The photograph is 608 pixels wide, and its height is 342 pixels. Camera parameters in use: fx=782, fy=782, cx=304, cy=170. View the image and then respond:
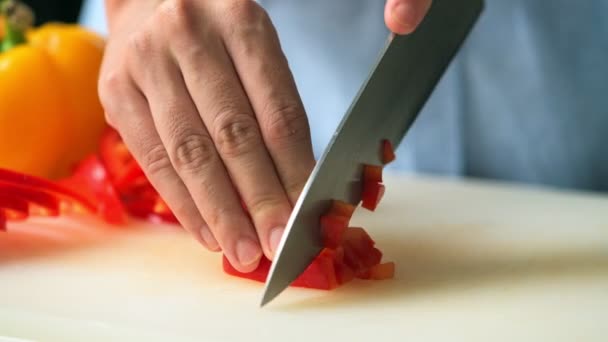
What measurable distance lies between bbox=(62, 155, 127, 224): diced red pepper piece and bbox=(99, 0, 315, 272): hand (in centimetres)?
20

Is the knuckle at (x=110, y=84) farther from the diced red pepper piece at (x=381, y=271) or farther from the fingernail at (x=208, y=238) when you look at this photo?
the diced red pepper piece at (x=381, y=271)

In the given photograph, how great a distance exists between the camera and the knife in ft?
2.84

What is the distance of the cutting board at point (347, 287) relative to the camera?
833 millimetres

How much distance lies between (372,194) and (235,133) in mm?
184

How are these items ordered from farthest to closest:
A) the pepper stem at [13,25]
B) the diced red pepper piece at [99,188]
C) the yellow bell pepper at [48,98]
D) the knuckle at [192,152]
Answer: the pepper stem at [13,25] → the yellow bell pepper at [48,98] → the diced red pepper piece at [99,188] → the knuckle at [192,152]

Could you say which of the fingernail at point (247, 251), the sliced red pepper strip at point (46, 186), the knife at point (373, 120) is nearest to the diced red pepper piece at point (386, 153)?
the knife at point (373, 120)

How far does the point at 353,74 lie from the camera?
1594 mm

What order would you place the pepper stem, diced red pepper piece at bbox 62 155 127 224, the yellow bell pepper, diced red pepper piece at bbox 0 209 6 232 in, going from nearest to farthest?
diced red pepper piece at bbox 0 209 6 232 < diced red pepper piece at bbox 62 155 127 224 < the yellow bell pepper < the pepper stem

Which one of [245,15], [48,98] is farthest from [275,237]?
[48,98]

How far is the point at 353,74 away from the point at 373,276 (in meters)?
0.72

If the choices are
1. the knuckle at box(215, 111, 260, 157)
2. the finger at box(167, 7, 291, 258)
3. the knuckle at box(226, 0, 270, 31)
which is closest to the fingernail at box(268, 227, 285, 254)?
the finger at box(167, 7, 291, 258)

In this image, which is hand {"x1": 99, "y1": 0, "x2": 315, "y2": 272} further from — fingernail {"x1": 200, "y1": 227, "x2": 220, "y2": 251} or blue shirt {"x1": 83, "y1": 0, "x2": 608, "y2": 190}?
blue shirt {"x1": 83, "y1": 0, "x2": 608, "y2": 190}

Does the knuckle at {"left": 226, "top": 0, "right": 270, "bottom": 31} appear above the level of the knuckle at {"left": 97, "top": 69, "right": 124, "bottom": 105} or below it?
above

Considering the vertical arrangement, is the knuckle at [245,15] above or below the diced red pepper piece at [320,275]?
above
